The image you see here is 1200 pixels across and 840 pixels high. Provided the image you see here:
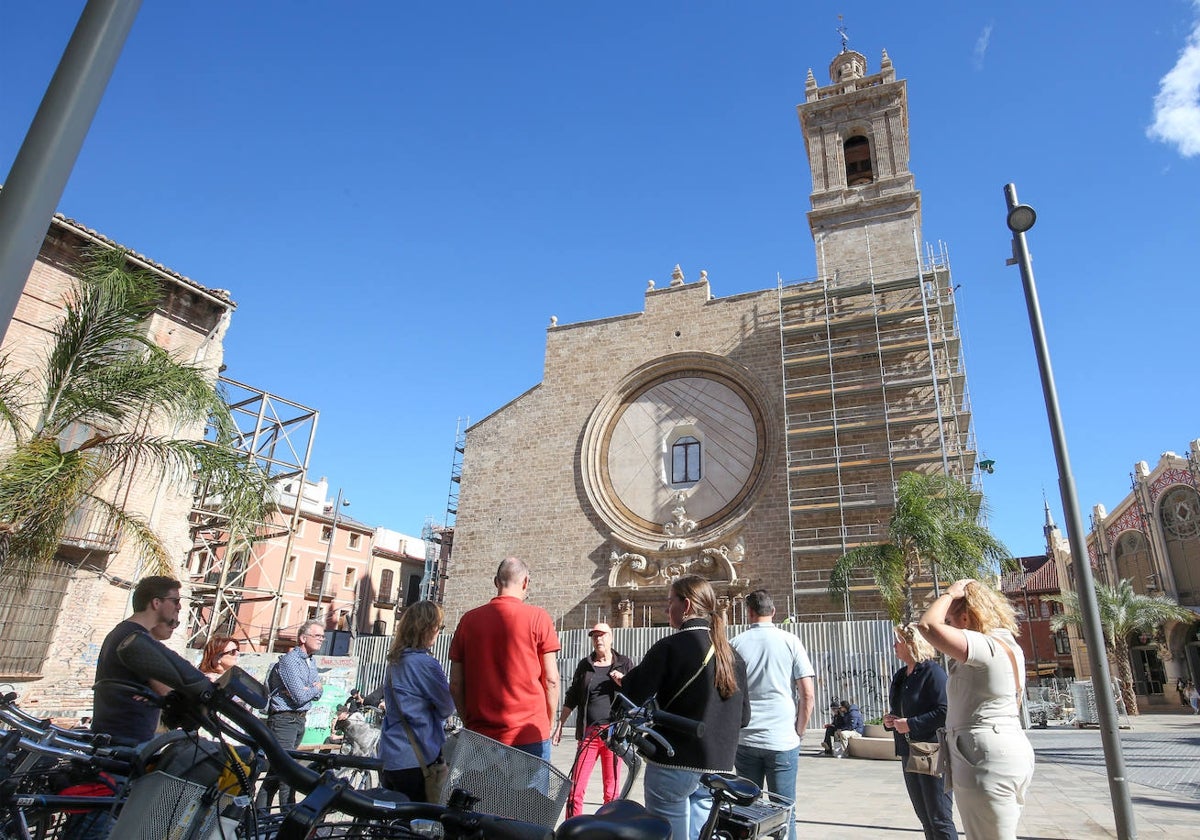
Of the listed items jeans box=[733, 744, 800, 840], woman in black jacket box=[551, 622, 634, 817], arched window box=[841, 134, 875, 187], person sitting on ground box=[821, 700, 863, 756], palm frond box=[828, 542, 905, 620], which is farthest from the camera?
arched window box=[841, 134, 875, 187]

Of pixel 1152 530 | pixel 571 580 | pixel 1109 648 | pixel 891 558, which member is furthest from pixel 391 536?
pixel 1152 530

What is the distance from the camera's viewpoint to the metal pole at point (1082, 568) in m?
4.91

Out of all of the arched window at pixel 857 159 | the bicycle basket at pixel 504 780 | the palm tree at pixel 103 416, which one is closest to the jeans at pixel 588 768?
the bicycle basket at pixel 504 780

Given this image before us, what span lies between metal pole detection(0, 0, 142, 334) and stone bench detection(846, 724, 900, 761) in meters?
12.0

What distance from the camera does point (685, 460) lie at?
21.3 metres

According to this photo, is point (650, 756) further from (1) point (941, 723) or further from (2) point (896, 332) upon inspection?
(2) point (896, 332)

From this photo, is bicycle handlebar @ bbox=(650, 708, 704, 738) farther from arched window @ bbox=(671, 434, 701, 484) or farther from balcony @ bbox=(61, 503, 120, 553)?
arched window @ bbox=(671, 434, 701, 484)

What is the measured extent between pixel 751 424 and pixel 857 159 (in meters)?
9.79

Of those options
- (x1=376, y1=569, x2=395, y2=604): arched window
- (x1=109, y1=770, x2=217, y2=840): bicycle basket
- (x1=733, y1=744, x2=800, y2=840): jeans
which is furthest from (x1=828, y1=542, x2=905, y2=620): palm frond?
(x1=376, y1=569, x2=395, y2=604): arched window

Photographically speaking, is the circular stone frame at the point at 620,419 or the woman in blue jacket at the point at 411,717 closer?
the woman in blue jacket at the point at 411,717

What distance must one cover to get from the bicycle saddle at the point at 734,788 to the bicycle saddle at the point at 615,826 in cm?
115

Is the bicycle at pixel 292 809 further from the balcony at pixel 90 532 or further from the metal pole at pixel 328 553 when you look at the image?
the metal pole at pixel 328 553

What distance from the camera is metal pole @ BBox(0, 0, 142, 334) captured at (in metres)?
2.34

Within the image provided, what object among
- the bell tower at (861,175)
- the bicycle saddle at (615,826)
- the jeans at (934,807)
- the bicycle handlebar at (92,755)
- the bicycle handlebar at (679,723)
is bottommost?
the jeans at (934,807)
